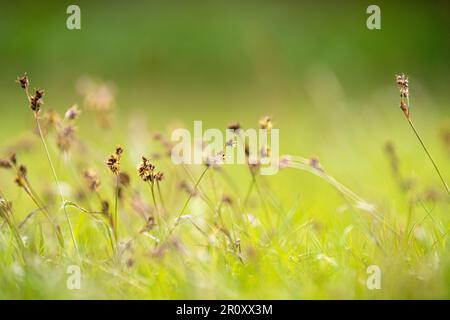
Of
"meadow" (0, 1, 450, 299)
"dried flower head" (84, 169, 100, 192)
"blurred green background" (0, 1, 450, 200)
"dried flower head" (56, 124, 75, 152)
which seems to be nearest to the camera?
"meadow" (0, 1, 450, 299)

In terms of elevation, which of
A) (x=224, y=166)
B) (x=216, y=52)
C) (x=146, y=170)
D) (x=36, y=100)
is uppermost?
(x=216, y=52)

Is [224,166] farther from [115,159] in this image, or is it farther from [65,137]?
[115,159]

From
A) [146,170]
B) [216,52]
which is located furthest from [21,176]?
[216,52]

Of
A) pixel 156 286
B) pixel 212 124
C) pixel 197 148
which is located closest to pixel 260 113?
pixel 212 124

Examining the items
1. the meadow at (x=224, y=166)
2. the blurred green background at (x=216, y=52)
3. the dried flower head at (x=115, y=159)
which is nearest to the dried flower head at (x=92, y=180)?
the meadow at (x=224, y=166)

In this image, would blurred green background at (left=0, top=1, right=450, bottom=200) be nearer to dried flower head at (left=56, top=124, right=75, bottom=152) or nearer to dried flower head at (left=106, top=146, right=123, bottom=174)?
dried flower head at (left=56, top=124, right=75, bottom=152)

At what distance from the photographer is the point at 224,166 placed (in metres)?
3.88

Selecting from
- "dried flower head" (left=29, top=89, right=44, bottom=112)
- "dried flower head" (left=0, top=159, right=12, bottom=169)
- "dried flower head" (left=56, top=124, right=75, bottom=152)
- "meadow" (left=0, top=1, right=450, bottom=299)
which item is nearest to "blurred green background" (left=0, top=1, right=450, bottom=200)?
"meadow" (left=0, top=1, right=450, bottom=299)

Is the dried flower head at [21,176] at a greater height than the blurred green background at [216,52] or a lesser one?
lesser

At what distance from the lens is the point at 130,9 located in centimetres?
768

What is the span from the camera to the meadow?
1.38m

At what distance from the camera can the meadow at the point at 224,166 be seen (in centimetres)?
138

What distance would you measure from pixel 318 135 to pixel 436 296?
3.00 metres

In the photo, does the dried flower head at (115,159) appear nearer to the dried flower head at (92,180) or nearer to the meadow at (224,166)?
the meadow at (224,166)
